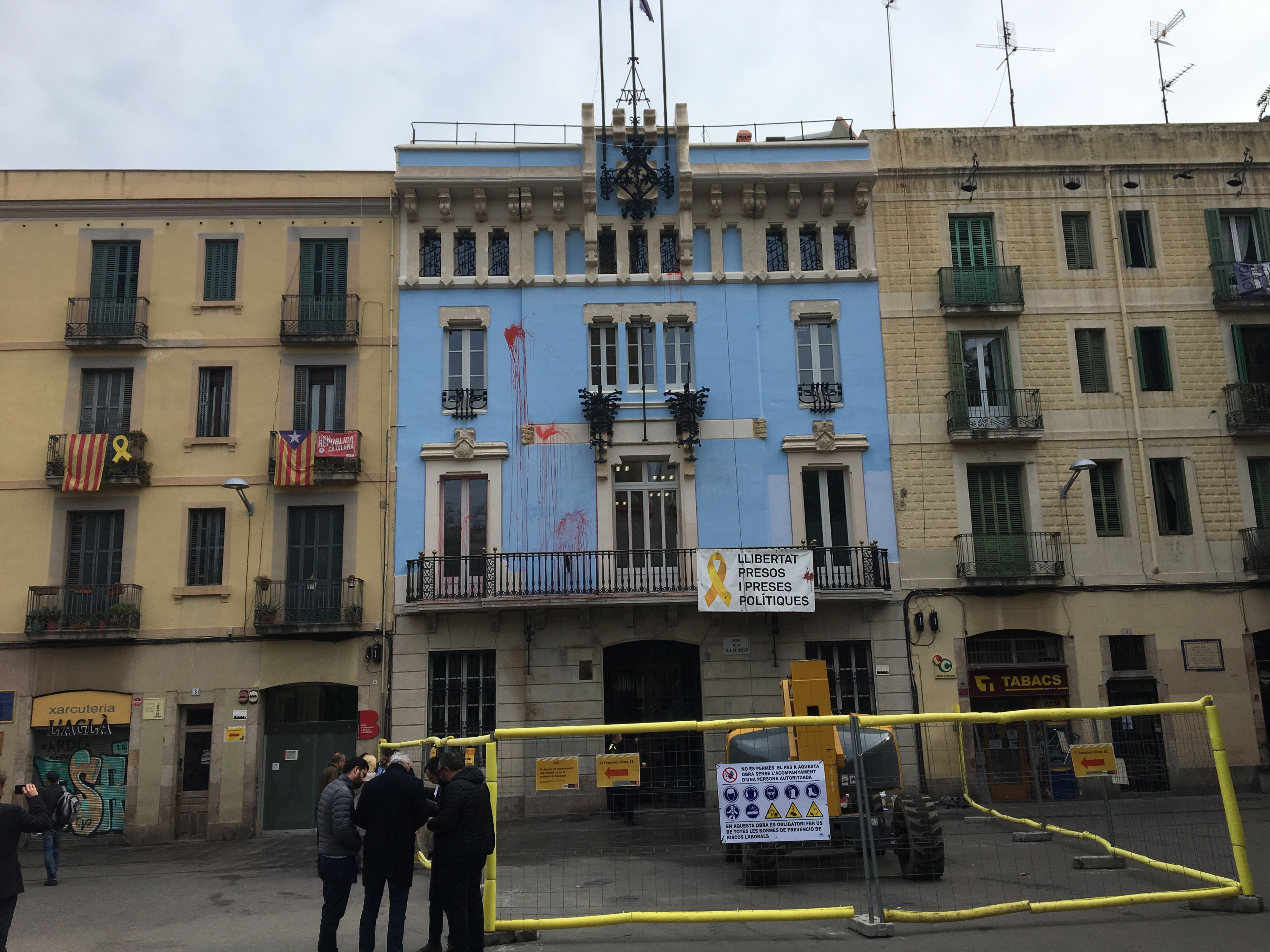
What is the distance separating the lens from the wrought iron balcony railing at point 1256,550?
22156 mm

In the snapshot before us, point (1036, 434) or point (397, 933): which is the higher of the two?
point (1036, 434)

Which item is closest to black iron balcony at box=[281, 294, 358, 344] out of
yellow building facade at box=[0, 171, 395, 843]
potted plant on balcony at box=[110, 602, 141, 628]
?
yellow building facade at box=[0, 171, 395, 843]

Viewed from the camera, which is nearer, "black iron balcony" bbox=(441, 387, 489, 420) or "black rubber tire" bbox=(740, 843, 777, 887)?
"black rubber tire" bbox=(740, 843, 777, 887)

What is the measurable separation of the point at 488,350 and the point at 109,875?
42.1ft

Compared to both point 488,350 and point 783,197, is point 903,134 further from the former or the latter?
point 488,350

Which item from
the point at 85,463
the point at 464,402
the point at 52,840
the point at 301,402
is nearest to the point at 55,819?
the point at 52,840

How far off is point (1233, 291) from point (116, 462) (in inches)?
1030

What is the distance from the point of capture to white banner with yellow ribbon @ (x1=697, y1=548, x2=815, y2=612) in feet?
68.1

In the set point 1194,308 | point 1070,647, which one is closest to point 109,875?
point 1070,647

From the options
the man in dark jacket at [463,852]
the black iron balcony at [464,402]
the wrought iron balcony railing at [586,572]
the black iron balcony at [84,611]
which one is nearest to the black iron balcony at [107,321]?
the black iron balcony at [84,611]

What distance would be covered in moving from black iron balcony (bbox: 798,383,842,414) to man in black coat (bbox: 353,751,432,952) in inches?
624

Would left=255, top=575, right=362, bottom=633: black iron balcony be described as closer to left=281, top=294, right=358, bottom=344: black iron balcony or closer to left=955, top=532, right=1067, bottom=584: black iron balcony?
left=281, top=294, right=358, bottom=344: black iron balcony

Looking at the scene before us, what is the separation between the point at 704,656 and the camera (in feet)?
71.3

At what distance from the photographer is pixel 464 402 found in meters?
22.8
